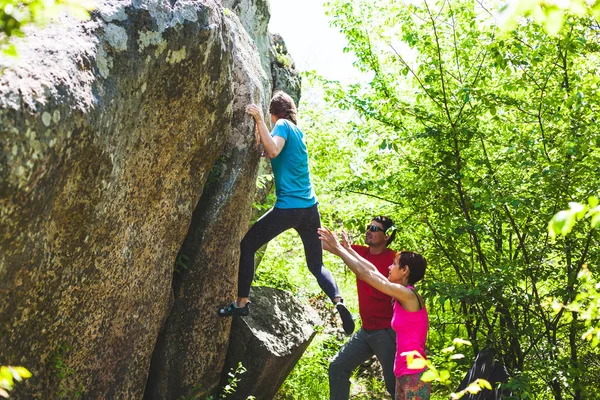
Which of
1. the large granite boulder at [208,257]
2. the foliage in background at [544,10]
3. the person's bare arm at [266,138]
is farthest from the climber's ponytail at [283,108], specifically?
the foliage in background at [544,10]

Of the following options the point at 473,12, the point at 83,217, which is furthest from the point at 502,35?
the point at 83,217

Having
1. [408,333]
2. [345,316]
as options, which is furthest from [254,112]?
[408,333]

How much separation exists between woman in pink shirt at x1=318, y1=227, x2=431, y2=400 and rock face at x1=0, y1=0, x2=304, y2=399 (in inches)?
59.3

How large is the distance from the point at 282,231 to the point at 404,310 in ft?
4.93

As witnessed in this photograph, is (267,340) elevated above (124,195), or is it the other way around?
(124,195)

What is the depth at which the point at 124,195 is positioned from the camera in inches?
219

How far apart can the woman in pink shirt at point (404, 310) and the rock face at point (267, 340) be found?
7.55 ft

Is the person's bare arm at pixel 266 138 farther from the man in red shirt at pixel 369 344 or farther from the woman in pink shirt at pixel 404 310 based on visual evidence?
the man in red shirt at pixel 369 344

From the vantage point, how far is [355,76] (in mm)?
12164

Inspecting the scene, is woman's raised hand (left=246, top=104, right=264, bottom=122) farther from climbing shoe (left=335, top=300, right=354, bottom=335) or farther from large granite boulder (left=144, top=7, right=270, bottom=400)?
climbing shoe (left=335, top=300, right=354, bottom=335)

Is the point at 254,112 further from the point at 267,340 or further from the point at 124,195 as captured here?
the point at 267,340

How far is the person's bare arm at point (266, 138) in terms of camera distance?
6.42 meters

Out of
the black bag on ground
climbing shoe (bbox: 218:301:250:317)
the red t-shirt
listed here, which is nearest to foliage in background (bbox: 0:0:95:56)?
climbing shoe (bbox: 218:301:250:317)

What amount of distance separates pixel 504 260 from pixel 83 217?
5.23m
